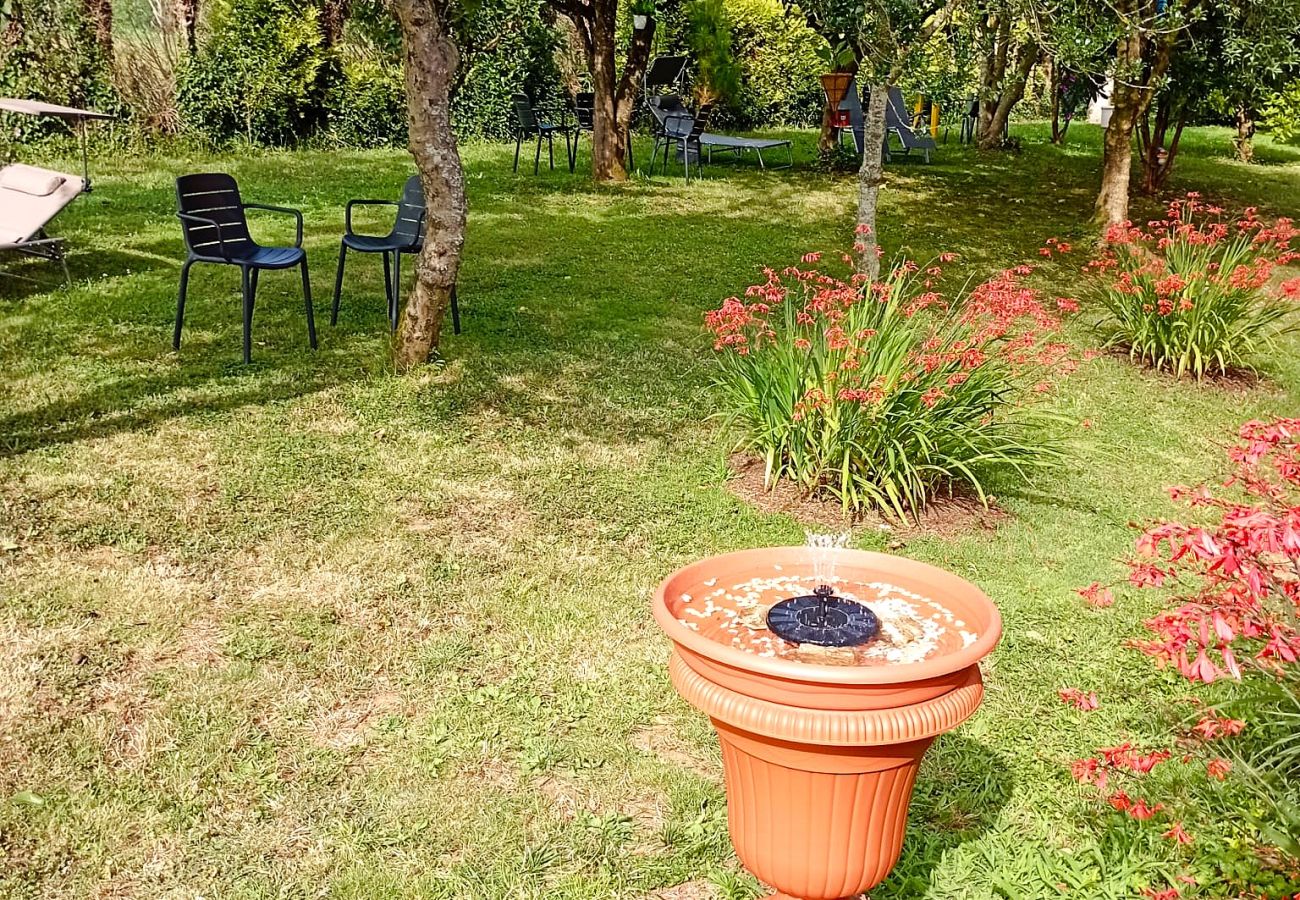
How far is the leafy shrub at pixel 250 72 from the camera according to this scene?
13.5 meters

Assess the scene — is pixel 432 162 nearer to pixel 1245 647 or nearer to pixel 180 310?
pixel 180 310

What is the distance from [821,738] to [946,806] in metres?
1.21

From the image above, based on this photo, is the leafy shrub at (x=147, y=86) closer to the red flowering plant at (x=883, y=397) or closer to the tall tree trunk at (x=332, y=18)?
the tall tree trunk at (x=332, y=18)

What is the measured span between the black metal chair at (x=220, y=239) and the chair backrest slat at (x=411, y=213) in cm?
67

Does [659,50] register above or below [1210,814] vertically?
above

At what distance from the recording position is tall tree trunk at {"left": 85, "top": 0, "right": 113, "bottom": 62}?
42.5 ft

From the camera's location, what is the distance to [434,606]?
3854mm

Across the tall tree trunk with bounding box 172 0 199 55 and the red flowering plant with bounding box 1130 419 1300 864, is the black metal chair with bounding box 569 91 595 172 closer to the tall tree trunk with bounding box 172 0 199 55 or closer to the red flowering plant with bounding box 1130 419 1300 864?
the tall tree trunk with bounding box 172 0 199 55

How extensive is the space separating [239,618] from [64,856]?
115cm

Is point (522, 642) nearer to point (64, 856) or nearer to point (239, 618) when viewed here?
point (239, 618)

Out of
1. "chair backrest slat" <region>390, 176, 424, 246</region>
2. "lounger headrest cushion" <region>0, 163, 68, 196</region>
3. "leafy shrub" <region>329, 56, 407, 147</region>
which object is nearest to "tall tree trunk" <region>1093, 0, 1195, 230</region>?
"chair backrest slat" <region>390, 176, 424, 246</region>

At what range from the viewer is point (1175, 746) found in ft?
10.4

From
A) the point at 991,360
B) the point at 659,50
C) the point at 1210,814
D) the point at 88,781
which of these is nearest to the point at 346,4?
the point at 659,50

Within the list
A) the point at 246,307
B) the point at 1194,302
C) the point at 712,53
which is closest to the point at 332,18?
the point at 712,53
